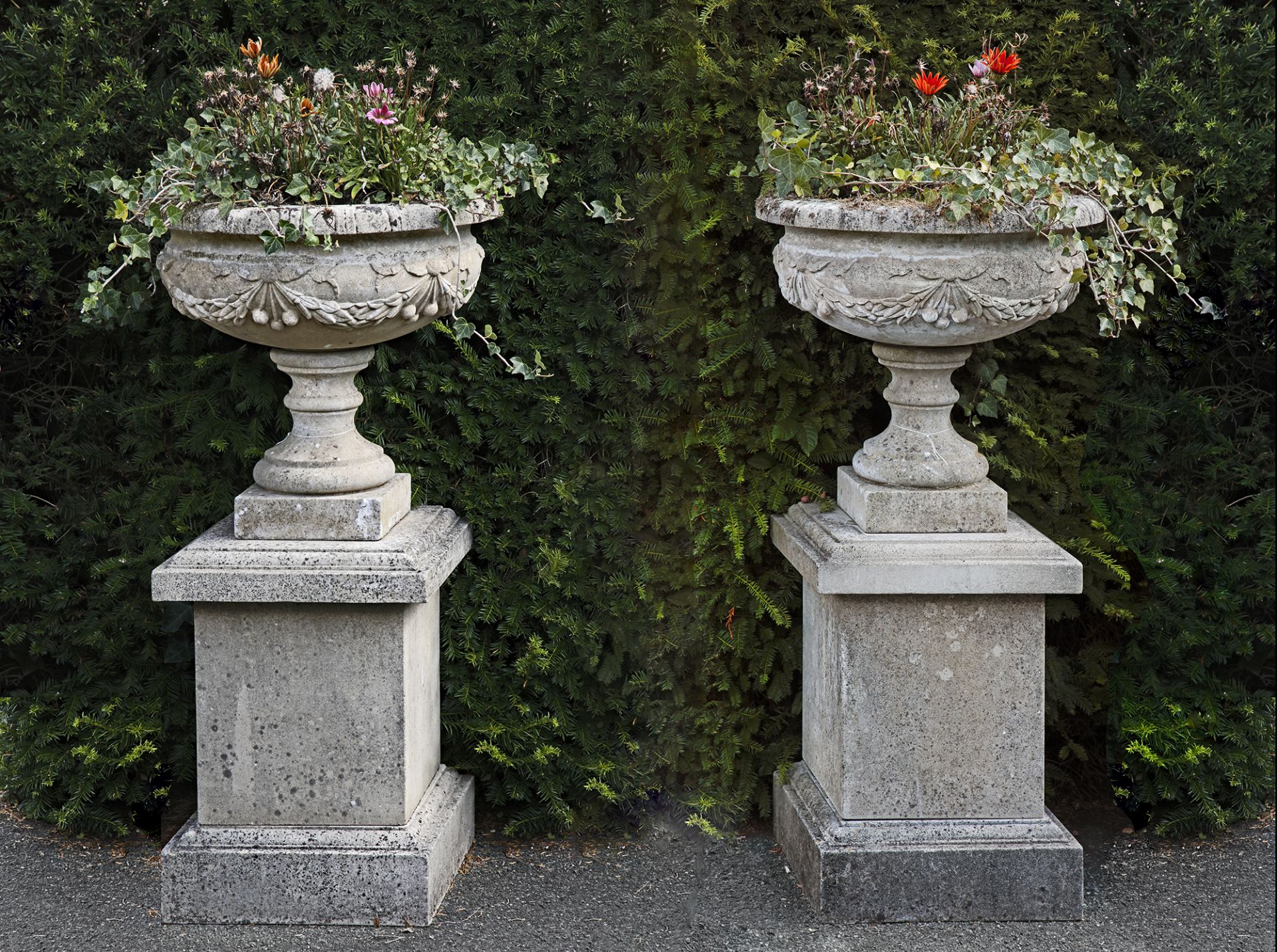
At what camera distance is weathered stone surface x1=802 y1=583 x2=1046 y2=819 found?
3.35 m

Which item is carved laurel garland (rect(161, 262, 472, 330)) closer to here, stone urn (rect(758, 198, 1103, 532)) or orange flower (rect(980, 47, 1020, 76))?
stone urn (rect(758, 198, 1103, 532))

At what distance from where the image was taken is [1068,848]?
3359 millimetres

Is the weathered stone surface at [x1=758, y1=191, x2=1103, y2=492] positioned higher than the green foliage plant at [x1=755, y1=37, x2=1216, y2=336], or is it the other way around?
the green foliage plant at [x1=755, y1=37, x2=1216, y2=336]

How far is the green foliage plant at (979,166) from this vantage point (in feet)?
10.2

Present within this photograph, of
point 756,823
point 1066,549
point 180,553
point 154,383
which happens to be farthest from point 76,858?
→ point 1066,549

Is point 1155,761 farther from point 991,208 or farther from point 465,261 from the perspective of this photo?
point 465,261

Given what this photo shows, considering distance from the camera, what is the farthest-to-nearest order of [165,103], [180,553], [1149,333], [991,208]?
[1149,333] < [165,103] < [180,553] < [991,208]

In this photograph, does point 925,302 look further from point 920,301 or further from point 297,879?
point 297,879

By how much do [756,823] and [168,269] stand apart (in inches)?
87.2

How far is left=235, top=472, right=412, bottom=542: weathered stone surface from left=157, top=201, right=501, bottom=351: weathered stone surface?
0.38m

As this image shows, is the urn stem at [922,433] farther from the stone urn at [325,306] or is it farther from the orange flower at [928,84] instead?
the stone urn at [325,306]

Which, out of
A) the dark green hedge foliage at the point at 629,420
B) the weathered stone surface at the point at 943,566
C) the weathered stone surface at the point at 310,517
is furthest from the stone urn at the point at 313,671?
the weathered stone surface at the point at 943,566

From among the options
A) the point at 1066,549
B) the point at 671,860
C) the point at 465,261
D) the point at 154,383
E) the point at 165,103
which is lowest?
the point at 671,860

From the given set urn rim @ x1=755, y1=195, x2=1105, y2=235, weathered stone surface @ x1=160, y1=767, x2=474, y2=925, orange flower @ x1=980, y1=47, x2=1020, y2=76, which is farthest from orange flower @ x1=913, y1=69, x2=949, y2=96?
weathered stone surface @ x1=160, y1=767, x2=474, y2=925
